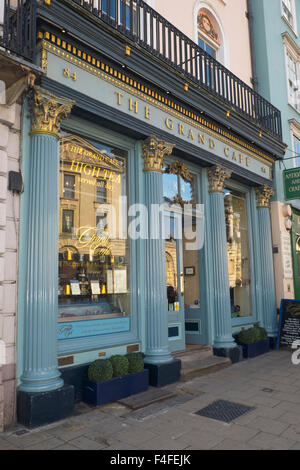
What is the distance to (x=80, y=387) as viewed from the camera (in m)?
5.39

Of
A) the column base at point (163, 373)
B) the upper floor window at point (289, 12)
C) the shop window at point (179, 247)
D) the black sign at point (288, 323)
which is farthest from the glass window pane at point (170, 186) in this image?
the upper floor window at point (289, 12)

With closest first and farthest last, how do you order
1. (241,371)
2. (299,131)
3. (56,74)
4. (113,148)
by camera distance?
(56,74)
(113,148)
(241,371)
(299,131)

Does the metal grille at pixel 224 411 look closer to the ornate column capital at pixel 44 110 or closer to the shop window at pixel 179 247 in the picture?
the shop window at pixel 179 247

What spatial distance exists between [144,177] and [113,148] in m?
0.77

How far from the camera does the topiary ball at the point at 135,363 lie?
579cm

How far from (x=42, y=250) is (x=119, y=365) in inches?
81.8

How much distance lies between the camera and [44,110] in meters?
5.18

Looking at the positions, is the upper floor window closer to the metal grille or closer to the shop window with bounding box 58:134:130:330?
the shop window with bounding box 58:134:130:330

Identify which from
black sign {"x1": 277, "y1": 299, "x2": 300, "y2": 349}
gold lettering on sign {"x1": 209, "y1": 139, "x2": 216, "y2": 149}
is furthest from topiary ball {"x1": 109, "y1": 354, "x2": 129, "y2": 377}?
black sign {"x1": 277, "y1": 299, "x2": 300, "y2": 349}

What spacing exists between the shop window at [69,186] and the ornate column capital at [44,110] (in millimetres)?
923

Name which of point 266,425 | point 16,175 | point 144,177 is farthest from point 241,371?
point 16,175

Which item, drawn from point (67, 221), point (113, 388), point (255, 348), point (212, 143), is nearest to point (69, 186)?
point (67, 221)

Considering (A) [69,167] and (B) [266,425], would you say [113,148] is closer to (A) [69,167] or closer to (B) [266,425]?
(A) [69,167]

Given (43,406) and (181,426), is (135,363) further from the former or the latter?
(43,406)
